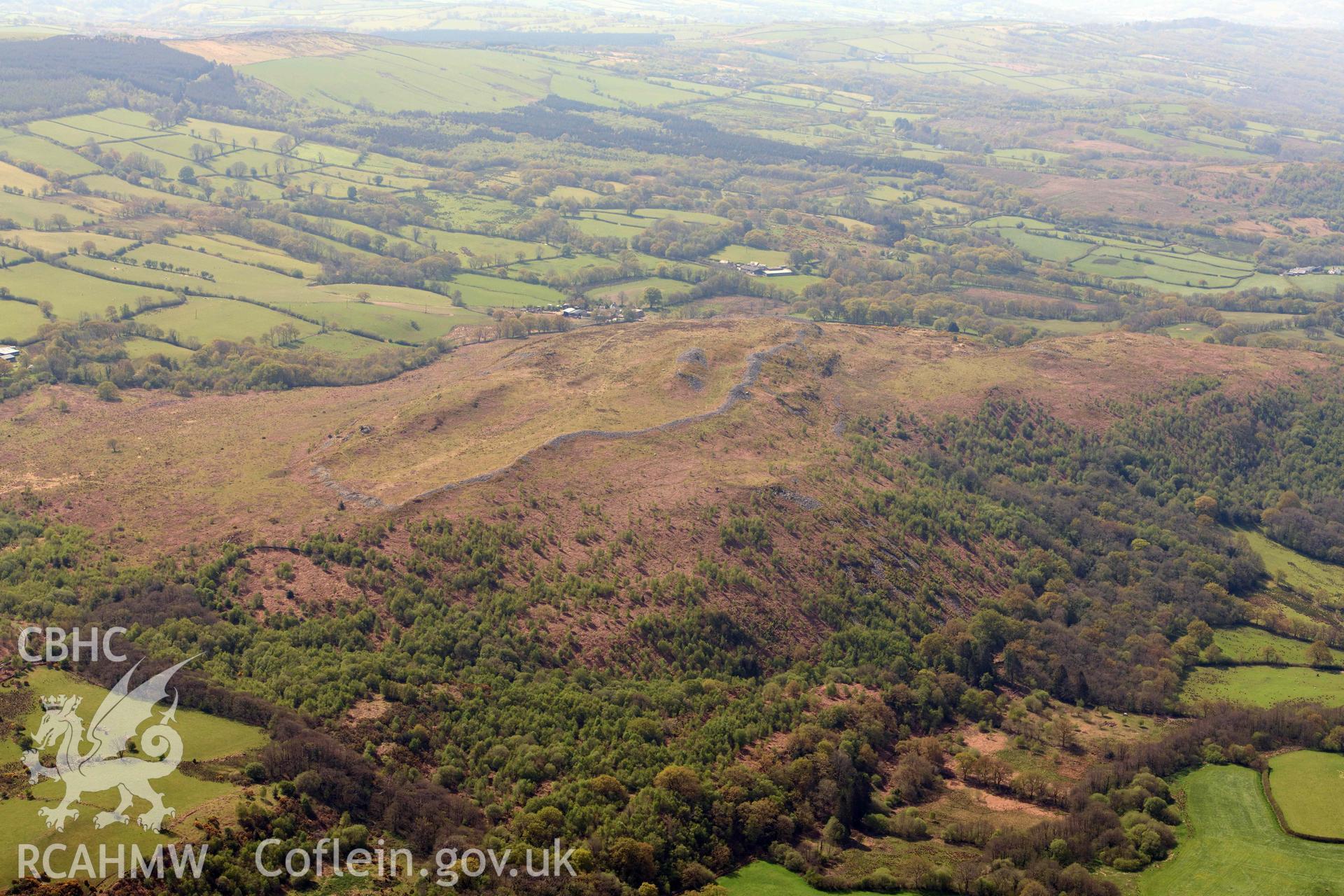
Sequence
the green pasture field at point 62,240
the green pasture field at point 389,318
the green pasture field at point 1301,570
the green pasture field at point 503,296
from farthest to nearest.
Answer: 1. the green pasture field at point 503,296
2. the green pasture field at point 62,240
3. the green pasture field at point 389,318
4. the green pasture field at point 1301,570

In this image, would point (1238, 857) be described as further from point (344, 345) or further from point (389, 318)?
point (389, 318)

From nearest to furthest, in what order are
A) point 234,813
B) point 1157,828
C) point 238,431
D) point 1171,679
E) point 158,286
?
1. point 234,813
2. point 1157,828
3. point 1171,679
4. point 238,431
5. point 158,286

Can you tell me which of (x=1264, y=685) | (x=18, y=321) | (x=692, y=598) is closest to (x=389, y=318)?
(x=18, y=321)

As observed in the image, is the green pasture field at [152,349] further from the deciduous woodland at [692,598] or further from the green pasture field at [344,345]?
the green pasture field at [344,345]

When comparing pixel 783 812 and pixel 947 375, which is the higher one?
pixel 947 375

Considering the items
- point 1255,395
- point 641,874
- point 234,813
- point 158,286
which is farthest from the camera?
point 158,286

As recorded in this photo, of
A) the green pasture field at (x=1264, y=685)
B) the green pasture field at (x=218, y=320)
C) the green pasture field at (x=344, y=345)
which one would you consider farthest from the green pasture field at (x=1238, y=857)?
the green pasture field at (x=218, y=320)

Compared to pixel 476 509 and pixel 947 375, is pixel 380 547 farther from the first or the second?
pixel 947 375

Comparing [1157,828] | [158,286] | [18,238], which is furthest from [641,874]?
[18,238]

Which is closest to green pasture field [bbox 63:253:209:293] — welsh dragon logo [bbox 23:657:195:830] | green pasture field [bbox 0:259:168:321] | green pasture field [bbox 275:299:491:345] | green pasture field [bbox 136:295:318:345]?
green pasture field [bbox 0:259:168:321]
